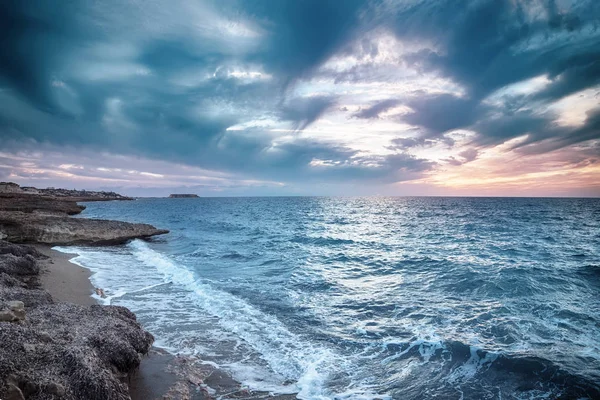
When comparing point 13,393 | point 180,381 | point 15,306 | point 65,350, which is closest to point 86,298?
point 15,306

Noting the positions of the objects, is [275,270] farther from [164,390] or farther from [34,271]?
[164,390]

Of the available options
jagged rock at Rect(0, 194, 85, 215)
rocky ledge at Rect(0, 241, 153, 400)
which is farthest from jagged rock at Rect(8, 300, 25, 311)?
jagged rock at Rect(0, 194, 85, 215)

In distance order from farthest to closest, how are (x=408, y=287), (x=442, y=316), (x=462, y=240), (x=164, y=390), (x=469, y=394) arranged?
(x=462, y=240) → (x=408, y=287) → (x=442, y=316) → (x=469, y=394) → (x=164, y=390)

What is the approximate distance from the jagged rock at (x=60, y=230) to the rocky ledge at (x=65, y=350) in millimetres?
22807

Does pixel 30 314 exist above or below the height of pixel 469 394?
above

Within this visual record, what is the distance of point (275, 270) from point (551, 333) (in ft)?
47.7

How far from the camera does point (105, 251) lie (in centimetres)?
2659

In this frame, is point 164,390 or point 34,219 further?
point 34,219

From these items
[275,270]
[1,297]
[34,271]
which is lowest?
[275,270]

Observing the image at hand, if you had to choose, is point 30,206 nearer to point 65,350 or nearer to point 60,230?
point 60,230

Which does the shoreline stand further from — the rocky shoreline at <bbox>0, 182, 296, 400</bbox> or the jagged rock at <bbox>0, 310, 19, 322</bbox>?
the jagged rock at <bbox>0, 310, 19, 322</bbox>

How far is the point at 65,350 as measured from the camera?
5.67 meters

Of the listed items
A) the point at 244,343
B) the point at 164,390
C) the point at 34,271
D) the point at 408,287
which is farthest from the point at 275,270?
the point at 164,390

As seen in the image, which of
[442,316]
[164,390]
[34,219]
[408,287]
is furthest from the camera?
[34,219]
